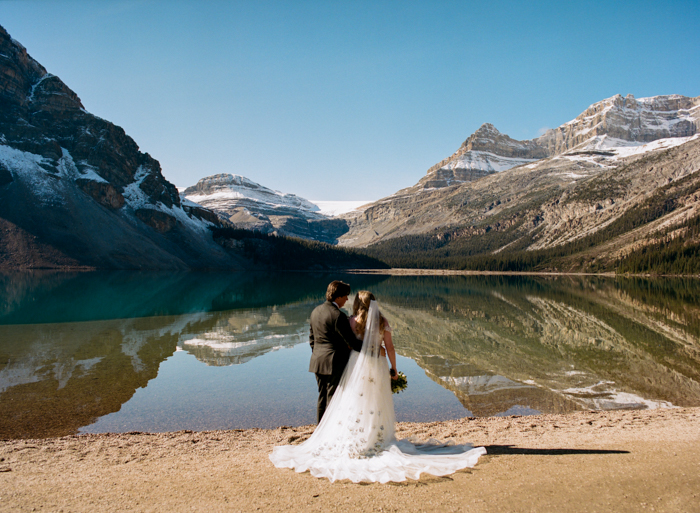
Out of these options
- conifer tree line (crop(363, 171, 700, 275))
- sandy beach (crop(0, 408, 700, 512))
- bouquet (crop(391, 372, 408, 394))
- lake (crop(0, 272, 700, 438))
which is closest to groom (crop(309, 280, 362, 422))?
bouquet (crop(391, 372, 408, 394))

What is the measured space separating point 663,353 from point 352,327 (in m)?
21.1

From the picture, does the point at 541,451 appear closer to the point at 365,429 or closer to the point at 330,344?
the point at 365,429

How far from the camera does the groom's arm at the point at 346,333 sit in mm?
7223

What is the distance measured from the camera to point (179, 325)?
2866 centimetres

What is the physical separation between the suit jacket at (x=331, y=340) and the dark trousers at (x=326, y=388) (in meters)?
0.13

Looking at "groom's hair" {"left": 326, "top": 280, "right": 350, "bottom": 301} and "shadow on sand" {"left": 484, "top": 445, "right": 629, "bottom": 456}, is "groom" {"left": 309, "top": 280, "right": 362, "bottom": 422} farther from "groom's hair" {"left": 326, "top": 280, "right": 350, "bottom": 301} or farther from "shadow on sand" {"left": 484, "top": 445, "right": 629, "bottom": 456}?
"shadow on sand" {"left": 484, "top": 445, "right": 629, "bottom": 456}

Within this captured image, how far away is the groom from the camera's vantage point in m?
7.26

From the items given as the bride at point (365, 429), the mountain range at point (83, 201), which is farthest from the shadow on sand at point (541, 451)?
the mountain range at point (83, 201)

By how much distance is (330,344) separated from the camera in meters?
7.43

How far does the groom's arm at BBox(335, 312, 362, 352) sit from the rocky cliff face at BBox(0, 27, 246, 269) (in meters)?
112

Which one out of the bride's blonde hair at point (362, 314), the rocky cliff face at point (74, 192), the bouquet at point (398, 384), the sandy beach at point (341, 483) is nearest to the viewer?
the sandy beach at point (341, 483)

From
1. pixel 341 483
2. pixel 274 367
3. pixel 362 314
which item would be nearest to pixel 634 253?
pixel 274 367

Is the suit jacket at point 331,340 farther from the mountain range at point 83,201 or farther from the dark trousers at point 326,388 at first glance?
the mountain range at point 83,201

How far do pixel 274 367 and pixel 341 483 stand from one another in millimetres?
12249
